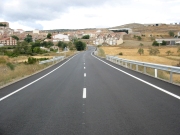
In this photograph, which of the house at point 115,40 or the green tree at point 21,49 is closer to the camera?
the green tree at point 21,49

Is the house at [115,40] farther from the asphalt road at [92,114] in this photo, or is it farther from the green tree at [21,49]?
the asphalt road at [92,114]

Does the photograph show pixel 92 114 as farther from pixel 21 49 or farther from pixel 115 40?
pixel 115 40

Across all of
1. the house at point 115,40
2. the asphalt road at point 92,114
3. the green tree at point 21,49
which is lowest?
the asphalt road at point 92,114

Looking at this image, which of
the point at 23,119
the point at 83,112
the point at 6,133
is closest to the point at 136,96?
the point at 83,112

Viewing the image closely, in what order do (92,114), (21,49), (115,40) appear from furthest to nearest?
(115,40) < (21,49) < (92,114)

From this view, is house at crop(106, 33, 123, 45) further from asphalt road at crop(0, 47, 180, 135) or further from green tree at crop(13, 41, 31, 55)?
asphalt road at crop(0, 47, 180, 135)

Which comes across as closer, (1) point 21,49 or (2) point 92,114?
(2) point 92,114

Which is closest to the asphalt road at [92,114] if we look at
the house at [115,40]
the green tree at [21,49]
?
the green tree at [21,49]

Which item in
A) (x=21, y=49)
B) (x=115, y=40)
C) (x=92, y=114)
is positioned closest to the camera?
(x=92, y=114)

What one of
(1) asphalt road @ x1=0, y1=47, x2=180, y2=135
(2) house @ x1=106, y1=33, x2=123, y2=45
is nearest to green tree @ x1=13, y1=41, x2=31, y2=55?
(2) house @ x1=106, y1=33, x2=123, y2=45

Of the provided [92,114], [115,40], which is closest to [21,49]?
[115,40]

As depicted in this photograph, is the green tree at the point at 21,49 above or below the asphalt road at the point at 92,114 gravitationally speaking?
above

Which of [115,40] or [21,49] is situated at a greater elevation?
[115,40]

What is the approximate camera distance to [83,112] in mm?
7164
